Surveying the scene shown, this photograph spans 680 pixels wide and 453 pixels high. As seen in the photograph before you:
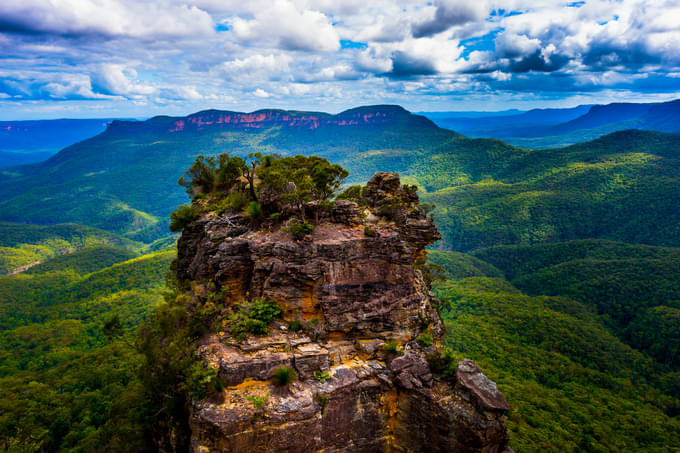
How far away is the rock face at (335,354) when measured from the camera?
19.7 meters

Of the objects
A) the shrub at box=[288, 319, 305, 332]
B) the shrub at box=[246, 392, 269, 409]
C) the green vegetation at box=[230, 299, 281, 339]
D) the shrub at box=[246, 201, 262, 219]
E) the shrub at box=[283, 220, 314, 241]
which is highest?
the shrub at box=[246, 201, 262, 219]

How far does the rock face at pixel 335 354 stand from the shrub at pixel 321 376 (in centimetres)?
6

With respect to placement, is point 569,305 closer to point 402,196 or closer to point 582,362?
point 582,362

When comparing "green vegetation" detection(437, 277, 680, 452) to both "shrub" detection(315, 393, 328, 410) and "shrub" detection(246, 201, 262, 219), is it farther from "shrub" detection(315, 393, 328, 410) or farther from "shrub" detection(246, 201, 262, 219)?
"shrub" detection(246, 201, 262, 219)

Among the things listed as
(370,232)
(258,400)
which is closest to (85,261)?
(258,400)

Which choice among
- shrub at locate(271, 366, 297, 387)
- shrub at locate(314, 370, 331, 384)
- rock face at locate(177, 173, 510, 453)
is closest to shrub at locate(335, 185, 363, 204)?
rock face at locate(177, 173, 510, 453)

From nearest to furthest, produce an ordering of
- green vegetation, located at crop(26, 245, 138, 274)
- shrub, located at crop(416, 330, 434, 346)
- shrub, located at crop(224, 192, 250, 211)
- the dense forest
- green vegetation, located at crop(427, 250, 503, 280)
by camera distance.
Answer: shrub, located at crop(416, 330, 434, 346) < shrub, located at crop(224, 192, 250, 211) < the dense forest < green vegetation, located at crop(427, 250, 503, 280) < green vegetation, located at crop(26, 245, 138, 274)

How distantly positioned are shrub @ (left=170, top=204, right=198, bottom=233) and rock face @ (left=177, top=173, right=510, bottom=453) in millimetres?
1127

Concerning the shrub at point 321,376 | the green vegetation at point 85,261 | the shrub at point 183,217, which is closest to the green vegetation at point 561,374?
the shrub at point 321,376

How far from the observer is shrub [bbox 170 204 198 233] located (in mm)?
29734

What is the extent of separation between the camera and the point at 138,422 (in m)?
26.2

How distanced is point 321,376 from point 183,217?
18626mm

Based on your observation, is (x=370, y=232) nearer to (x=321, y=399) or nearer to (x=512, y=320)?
(x=321, y=399)

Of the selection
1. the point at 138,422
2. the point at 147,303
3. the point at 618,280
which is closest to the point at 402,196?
the point at 138,422
